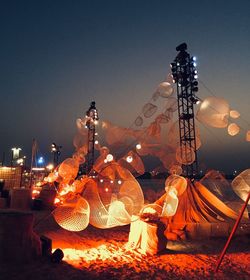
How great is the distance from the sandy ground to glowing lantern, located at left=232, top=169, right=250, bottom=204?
79.0 inches

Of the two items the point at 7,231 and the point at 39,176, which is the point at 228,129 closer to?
the point at 7,231

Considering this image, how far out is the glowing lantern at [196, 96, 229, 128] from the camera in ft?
22.0

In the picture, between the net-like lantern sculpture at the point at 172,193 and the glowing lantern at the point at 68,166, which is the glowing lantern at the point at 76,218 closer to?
the net-like lantern sculpture at the point at 172,193

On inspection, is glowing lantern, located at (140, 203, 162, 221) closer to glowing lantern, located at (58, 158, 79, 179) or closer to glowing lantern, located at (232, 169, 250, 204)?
glowing lantern, located at (232, 169, 250, 204)

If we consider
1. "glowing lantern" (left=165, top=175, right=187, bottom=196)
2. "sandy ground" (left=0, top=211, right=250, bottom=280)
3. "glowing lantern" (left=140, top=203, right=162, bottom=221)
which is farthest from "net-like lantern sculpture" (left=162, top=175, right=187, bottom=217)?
"sandy ground" (left=0, top=211, right=250, bottom=280)

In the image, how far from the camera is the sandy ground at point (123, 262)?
639 centimetres

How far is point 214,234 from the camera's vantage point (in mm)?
10922

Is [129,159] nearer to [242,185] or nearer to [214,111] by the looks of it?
[214,111]

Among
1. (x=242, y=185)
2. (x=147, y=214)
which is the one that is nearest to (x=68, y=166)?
(x=147, y=214)

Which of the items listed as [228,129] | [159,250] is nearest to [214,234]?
[159,250]

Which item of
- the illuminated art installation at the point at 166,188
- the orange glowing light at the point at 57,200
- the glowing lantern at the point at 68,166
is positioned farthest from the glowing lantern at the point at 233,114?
the orange glowing light at the point at 57,200

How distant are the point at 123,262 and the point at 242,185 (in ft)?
24.0

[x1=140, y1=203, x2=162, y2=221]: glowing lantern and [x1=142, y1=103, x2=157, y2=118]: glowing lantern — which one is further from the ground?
[x1=142, y1=103, x2=157, y2=118]: glowing lantern

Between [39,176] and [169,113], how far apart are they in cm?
2944
